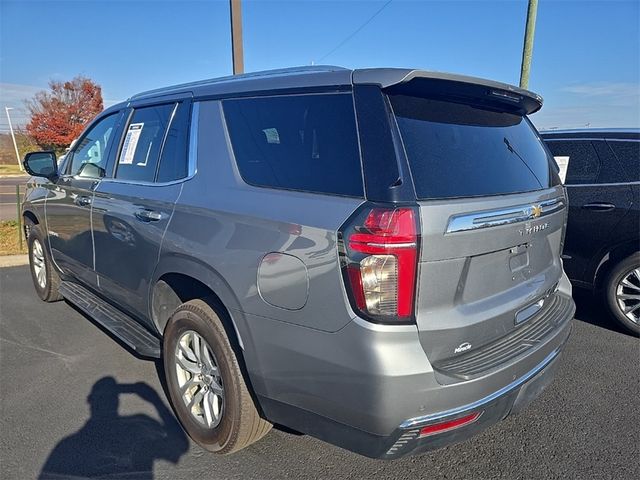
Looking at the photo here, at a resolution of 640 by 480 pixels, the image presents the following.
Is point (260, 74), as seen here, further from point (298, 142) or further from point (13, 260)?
point (13, 260)

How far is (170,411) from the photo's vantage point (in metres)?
2.97

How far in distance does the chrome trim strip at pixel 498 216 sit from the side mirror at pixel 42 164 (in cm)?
398

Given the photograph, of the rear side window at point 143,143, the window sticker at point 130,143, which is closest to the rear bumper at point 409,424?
the rear side window at point 143,143

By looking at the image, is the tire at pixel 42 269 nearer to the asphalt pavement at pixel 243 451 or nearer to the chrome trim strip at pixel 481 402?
the asphalt pavement at pixel 243 451

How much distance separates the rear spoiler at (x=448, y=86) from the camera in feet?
6.30

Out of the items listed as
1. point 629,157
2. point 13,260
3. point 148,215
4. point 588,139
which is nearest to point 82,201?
point 148,215

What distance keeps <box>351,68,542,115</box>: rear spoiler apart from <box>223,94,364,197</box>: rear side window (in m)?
0.16

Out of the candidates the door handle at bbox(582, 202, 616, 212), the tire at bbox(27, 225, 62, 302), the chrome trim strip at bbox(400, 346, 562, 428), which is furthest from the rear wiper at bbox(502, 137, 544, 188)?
the tire at bbox(27, 225, 62, 302)

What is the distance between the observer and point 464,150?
2154 mm

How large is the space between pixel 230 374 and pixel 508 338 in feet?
4.53

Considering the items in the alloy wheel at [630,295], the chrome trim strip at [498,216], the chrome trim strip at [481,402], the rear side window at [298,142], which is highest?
the rear side window at [298,142]

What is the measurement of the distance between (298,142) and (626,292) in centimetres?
373

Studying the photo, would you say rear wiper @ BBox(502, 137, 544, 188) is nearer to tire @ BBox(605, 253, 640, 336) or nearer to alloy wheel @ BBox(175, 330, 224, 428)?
alloy wheel @ BBox(175, 330, 224, 428)

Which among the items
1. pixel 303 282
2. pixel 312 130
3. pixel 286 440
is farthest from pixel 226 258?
pixel 286 440
